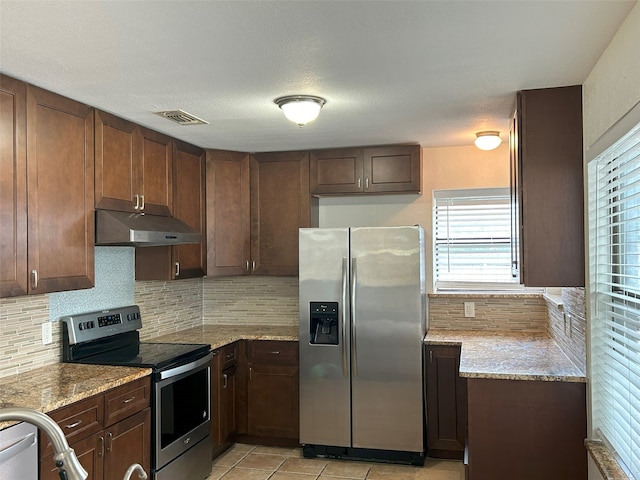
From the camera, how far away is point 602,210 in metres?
2.51

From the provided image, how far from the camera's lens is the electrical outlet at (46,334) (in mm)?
3057

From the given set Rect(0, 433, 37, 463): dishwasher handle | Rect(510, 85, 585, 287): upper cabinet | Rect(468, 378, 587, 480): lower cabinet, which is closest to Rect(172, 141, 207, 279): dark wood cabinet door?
Rect(0, 433, 37, 463): dishwasher handle

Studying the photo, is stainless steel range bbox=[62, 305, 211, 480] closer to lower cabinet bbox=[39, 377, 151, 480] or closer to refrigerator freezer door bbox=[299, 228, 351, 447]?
lower cabinet bbox=[39, 377, 151, 480]

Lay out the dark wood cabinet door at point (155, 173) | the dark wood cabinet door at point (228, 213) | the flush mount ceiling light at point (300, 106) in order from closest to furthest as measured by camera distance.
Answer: the flush mount ceiling light at point (300, 106), the dark wood cabinet door at point (155, 173), the dark wood cabinet door at point (228, 213)

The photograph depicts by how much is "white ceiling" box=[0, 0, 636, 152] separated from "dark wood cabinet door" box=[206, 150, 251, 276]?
1012 millimetres

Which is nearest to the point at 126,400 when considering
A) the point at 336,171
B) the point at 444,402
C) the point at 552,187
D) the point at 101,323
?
the point at 101,323

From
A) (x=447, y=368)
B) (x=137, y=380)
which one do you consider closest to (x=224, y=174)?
(x=137, y=380)

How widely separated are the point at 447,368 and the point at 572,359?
959 mm

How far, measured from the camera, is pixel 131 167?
11.0ft

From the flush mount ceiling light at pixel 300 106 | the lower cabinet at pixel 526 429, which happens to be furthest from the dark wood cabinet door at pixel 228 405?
the flush mount ceiling light at pixel 300 106

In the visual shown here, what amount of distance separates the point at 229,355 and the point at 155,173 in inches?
55.0

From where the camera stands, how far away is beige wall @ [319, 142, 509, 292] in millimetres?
4281

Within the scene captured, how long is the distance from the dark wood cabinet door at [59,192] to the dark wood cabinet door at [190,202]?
2.88 ft

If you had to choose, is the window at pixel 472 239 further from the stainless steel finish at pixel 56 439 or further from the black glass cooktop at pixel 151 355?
the stainless steel finish at pixel 56 439
